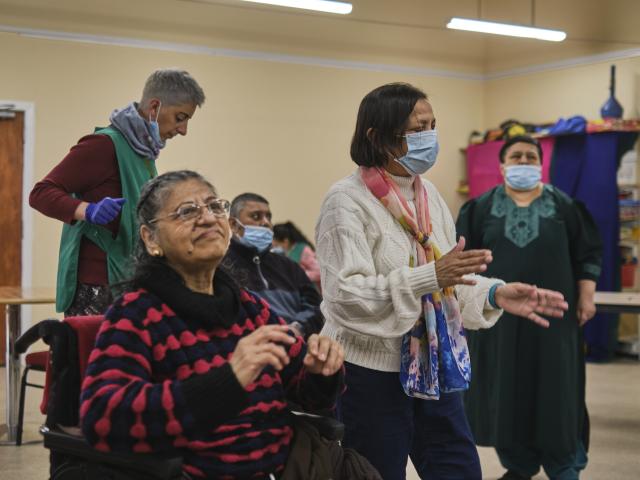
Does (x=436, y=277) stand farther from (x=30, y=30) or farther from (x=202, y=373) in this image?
(x=30, y=30)

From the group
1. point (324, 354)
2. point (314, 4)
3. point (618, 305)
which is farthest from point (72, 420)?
point (314, 4)

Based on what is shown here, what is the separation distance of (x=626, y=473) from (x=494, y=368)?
793mm

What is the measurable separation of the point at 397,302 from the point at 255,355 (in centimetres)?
53

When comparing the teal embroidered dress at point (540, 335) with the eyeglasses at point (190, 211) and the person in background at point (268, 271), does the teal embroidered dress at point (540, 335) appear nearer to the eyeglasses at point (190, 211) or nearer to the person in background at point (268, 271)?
the person in background at point (268, 271)

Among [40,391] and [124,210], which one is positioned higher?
[124,210]

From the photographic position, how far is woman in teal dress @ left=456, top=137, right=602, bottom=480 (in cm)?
349

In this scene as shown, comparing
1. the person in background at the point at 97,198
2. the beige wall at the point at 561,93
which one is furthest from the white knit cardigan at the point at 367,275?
the beige wall at the point at 561,93

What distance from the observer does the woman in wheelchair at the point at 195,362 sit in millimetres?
1536

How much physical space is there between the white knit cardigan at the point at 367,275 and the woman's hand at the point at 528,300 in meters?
0.20

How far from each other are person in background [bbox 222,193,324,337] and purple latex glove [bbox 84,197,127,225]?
146 cm

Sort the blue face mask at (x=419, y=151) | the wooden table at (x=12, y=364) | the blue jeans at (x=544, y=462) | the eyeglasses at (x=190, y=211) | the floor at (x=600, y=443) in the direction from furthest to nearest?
the wooden table at (x=12, y=364) < the floor at (x=600, y=443) < the blue jeans at (x=544, y=462) < the blue face mask at (x=419, y=151) < the eyeglasses at (x=190, y=211)

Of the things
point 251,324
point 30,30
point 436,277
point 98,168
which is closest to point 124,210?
point 98,168

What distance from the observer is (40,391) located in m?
5.92

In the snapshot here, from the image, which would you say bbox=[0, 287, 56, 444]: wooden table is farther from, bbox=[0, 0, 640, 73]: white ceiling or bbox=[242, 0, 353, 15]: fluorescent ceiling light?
bbox=[0, 0, 640, 73]: white ceiling
